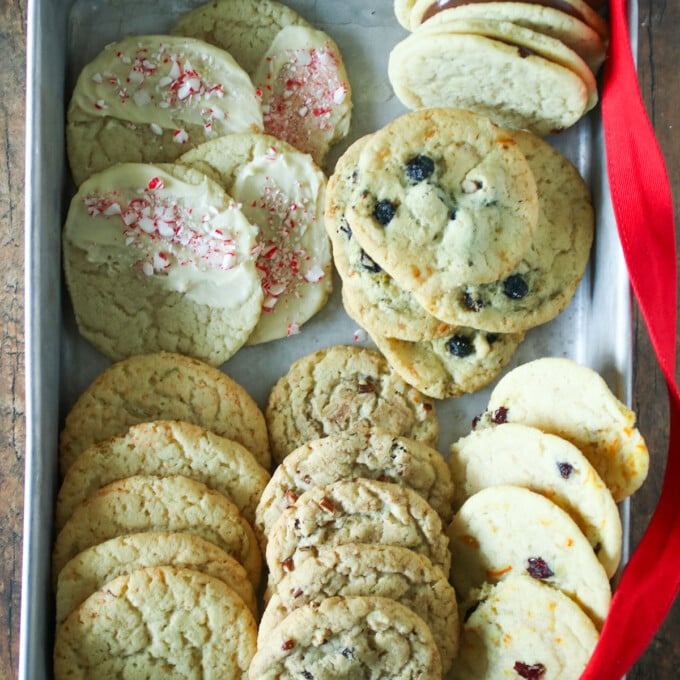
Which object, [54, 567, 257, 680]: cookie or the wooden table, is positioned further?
the wooden table

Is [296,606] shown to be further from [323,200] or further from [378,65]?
[378,65]

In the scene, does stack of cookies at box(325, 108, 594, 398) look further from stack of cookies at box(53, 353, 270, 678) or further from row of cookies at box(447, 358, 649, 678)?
stack of cookies at box(53, 353, 270, 678)

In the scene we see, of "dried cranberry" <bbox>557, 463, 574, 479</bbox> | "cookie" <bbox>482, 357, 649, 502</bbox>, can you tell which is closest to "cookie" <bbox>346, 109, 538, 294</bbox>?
"cookie" <bbox>482, 357, 649, 502</bbox>

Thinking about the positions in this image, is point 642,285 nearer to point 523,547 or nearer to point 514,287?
point 514,287

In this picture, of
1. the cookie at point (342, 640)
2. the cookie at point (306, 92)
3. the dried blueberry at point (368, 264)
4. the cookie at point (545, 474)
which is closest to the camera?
the cookie at point (342, 640)

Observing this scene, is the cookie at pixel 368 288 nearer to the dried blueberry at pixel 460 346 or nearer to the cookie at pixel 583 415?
the dried blueberry at pixel 460 346

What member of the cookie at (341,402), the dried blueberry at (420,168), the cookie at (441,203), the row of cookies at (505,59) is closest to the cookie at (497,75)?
the row of cookies at (505,59)

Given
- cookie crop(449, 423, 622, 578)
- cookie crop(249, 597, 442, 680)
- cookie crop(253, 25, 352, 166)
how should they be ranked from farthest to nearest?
1. cookie crop(253, 25, 352, 166)
2. cookie crop(449, 423, 622, 578)
3. cookie crop(249, 597, 442, 680)
